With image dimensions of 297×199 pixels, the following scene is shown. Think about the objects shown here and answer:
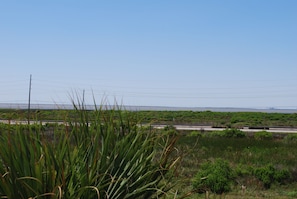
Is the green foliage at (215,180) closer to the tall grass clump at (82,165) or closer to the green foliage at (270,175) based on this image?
the green foliage at (270,175)

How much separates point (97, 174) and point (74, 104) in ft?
3.18

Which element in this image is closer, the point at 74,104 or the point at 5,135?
the point at 5,135

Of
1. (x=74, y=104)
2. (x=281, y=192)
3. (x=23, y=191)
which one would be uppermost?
(x=74, y=104)

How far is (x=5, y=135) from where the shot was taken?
3938mm

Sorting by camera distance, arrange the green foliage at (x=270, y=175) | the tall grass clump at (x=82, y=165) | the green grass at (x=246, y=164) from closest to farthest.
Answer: the tall grass clump at (x=82, y=165) < the green grass at (x=246, y=164) < the green foliage at (x=270, y=175)

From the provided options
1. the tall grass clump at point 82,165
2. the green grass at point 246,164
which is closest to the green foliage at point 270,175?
the green grass at point 246,164

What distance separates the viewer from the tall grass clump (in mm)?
3461

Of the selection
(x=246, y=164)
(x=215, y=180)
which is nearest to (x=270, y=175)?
(x=215, y=180)

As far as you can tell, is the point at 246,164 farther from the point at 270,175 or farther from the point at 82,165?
the point at 82,165


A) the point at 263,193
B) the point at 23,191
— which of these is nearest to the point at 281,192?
the point at 263,193

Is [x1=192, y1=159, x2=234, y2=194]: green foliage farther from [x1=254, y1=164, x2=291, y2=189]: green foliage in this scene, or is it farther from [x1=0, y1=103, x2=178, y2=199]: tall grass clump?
[x1=0, y1=103, x2=178, y2=199]: tall grass clump

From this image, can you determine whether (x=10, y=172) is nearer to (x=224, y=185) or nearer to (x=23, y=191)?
(x=23, y=191)

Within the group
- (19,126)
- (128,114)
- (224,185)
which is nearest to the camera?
(19,126)

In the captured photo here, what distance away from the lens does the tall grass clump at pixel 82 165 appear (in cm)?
346
